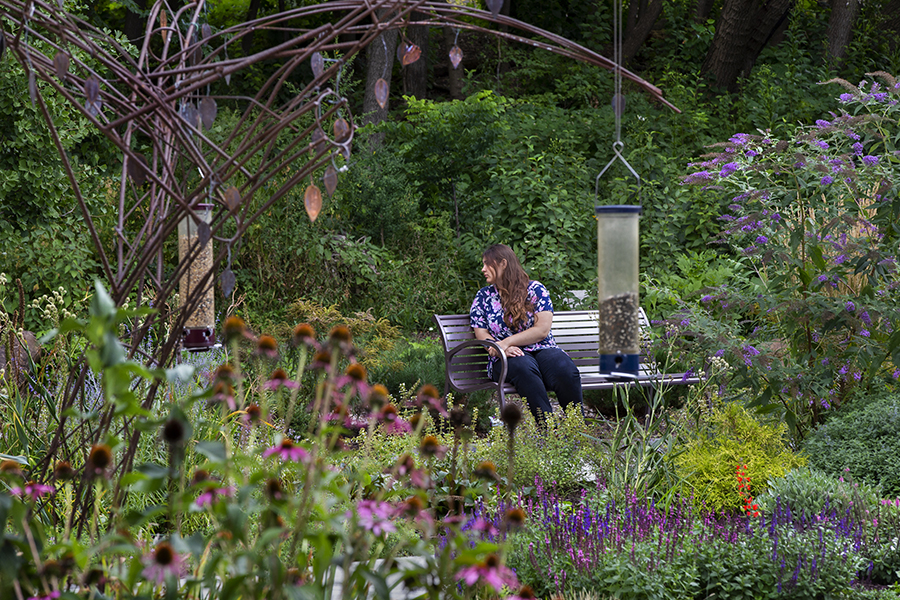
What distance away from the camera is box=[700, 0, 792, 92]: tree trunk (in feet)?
37.2

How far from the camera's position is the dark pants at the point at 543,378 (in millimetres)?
5328

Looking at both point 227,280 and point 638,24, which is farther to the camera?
point 638,24

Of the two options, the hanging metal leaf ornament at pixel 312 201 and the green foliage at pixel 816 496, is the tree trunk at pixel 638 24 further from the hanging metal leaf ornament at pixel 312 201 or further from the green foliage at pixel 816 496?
the hanging metal leaf ornament at pixel 312 201

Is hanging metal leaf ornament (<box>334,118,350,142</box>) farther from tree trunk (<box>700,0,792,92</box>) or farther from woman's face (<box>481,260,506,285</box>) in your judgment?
tree trunk (<box>700,0,792,92</box>)

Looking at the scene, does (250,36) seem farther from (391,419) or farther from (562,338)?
(391,419)

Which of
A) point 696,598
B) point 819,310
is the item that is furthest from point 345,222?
point 696,598

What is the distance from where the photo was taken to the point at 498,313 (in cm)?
562

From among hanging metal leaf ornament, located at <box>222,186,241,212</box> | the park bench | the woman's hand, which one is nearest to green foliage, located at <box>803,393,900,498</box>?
the park bench

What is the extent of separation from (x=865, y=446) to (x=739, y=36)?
8869mm

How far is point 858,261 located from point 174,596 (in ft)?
13.1

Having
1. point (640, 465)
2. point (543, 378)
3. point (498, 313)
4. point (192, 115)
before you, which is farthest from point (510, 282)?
point (192, 115)

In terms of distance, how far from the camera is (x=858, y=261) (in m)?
4.29

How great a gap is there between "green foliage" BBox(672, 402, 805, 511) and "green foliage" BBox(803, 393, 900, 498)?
0.46ft

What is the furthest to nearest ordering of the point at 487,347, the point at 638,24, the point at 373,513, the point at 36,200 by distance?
the point at 638,24, the point at 36,200, the point at 487,347, the point at 373,513
